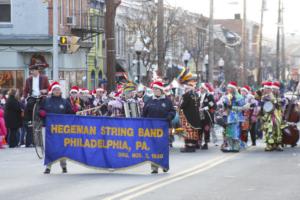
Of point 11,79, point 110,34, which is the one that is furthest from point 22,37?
point 110,34

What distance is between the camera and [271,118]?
2347cm

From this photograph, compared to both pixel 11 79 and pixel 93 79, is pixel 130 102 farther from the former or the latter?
pixel 93 79

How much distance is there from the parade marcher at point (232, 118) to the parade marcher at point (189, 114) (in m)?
0.74

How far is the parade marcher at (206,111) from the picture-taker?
24.7 metres

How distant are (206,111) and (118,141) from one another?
842 cm

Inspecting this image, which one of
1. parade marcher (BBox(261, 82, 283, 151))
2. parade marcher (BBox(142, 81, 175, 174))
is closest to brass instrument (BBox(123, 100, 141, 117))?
parade marcher (BBox(261, 82, 283, 151))

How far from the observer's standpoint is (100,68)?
57406 mm

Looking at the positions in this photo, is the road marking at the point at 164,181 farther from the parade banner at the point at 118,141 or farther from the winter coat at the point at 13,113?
the winter coat at the point at 13,113

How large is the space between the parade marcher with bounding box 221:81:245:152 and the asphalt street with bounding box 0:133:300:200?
2139 millimetres

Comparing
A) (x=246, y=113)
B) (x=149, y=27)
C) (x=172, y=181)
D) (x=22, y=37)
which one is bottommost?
(x=172, y=181)

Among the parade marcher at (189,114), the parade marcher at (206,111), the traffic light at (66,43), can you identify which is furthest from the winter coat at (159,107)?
the traffic light at (66,43)

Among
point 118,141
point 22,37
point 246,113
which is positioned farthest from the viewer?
point 22,37

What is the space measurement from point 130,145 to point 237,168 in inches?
103

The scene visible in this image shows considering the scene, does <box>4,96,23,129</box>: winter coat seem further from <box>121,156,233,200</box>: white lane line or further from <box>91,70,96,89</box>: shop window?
<box>91,70,96,89</box>: shop window
